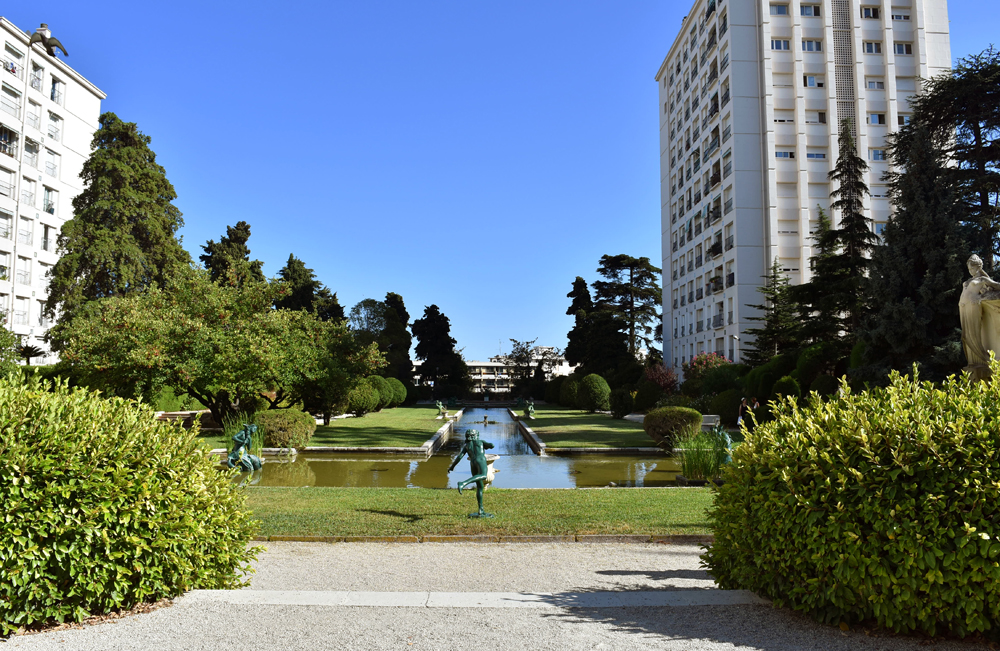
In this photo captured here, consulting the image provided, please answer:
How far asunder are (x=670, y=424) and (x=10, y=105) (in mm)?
42184

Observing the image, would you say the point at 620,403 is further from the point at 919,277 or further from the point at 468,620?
the point at 468,620

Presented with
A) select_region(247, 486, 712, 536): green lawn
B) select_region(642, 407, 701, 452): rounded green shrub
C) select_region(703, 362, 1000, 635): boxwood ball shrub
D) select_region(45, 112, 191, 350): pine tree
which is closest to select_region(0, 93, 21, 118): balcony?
select_region(45, 112, 191, 350): pine tree

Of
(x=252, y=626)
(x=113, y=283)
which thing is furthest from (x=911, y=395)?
(x=113, y=283)

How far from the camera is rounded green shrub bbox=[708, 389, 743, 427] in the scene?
24.5m

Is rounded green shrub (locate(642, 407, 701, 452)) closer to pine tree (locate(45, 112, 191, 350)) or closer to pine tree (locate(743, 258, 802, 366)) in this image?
pine tree (locate(743, 258, 802, 366))

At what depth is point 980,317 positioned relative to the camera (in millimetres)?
8250

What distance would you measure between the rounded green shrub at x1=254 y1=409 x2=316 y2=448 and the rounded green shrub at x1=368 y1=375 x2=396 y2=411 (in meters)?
15.8

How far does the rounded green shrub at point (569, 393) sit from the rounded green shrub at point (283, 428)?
87.9 feet

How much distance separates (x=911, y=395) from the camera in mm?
4500

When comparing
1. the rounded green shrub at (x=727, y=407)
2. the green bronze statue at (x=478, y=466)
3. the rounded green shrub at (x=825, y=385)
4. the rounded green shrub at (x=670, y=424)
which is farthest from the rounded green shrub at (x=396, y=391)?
the green bronze statue at (x=478, y=466)

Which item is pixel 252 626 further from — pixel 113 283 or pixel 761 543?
pixel 113 283

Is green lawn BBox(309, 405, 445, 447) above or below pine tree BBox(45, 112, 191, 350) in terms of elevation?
below

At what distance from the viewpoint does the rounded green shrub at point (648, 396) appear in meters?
31.9

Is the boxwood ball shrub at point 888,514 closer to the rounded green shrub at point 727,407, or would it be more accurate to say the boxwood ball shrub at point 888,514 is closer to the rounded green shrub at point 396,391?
the rounded green shrub at point 727,407
